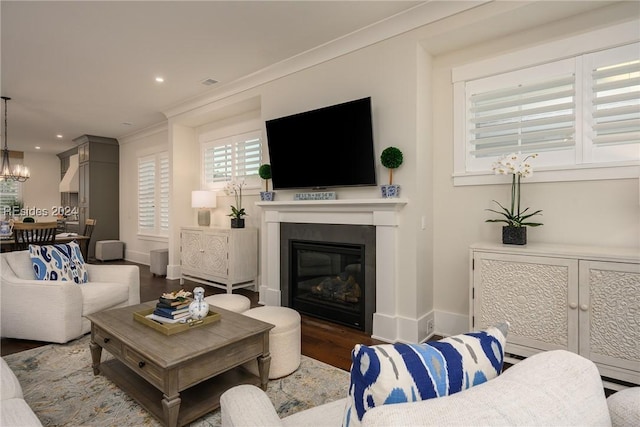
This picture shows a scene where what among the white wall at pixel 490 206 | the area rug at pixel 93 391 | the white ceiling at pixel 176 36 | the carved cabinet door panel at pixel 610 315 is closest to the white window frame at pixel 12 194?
the white ceiling at pixel 176 36

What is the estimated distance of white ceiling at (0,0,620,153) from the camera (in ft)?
8.80

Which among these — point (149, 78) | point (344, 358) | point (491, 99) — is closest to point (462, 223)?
point (491, 99)

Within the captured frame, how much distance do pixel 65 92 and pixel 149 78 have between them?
1.48 metres

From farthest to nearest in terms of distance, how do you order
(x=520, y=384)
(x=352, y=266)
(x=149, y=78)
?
(x=149, y=78) → (x=352, y=266) → (x=520, y=384)

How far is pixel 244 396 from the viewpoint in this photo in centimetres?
110

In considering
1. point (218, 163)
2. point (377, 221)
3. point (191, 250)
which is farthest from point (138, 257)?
point (377, 221)

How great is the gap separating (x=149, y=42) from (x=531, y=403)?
3854mm

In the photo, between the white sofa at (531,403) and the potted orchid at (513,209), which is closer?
the white sofa at (531,403)

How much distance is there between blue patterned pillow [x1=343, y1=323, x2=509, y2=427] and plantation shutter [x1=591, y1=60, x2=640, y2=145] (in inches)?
95.9

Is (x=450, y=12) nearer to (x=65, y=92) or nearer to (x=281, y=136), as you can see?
(x=281, y=136)

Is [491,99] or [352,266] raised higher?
[491,99]

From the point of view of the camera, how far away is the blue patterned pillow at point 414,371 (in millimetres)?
700

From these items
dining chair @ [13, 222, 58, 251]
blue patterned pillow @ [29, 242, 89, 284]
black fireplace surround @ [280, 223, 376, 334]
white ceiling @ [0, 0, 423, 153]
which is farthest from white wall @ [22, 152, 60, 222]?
black fireplace surround @ [280, 223, 376, 334]

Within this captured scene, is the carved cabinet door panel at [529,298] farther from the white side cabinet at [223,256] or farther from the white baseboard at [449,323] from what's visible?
the white side cabinet at [223,256]
